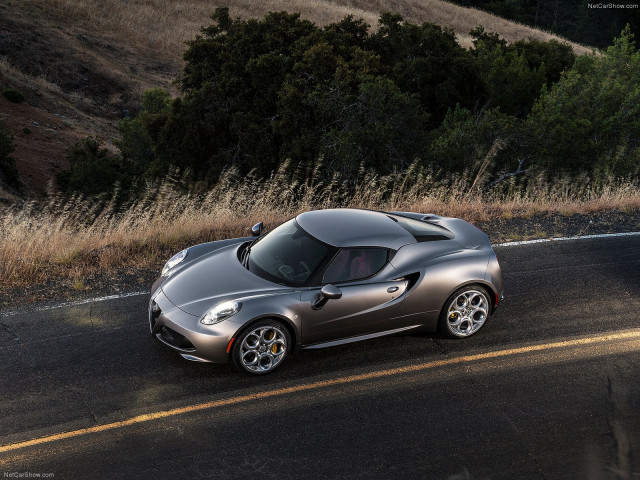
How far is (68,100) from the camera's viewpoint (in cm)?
3881

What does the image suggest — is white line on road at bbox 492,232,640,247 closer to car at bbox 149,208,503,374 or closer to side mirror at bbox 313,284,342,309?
car at bbox 149,208,503,374

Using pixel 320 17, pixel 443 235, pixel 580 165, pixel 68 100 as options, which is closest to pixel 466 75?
pixel 580 165

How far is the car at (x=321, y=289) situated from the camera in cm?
673

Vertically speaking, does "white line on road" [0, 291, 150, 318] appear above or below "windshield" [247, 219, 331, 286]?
below

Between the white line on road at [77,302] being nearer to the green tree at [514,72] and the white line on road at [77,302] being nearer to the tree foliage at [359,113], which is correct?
the tree foliage at [359,113]

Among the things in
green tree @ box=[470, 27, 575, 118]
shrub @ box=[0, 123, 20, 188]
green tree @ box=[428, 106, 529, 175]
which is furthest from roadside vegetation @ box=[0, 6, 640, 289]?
shrub @ box=[0, 123, 20, 188]

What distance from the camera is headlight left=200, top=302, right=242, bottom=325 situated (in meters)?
6.68

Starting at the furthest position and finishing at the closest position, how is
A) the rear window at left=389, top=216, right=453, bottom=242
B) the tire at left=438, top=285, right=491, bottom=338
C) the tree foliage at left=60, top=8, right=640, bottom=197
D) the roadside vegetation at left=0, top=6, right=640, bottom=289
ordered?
the tree foliage at left=60, top=8, right=640, bottom=197
the roadside vegetation at left=0, top=6, right=640, bottom=289
the rear window at left=389, top=216, right=453, bottom=242
the tire at left=438, top=285, right=491, bottom=338

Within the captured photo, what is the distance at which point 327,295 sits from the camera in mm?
6703

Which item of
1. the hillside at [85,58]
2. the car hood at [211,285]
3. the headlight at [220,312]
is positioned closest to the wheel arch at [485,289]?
the car hood at [211,285]

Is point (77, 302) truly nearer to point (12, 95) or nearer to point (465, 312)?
point (465, 312)

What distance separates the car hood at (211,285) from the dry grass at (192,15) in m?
41.7

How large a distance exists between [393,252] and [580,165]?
11116mm

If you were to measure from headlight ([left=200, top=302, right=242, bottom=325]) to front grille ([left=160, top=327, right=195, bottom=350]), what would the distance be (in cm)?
28
